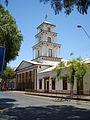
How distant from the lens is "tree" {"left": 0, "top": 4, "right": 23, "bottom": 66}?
18.5m

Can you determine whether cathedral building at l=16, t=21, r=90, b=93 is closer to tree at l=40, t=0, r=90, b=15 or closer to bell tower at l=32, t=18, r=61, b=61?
bell tower at l=32, t=18, r=61, b=61

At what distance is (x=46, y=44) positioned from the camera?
6069cm

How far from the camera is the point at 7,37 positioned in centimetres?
1908

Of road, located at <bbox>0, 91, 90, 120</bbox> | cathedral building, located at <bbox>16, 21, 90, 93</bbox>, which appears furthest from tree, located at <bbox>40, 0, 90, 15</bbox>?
cathedral building, located at <bbox>16, 21, 90, 93</bbox>

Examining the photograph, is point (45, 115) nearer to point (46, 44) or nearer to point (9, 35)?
point (9, 35)

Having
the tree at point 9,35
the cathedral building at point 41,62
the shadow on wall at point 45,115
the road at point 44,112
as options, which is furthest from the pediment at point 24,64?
the shadow on wall at point 45,115

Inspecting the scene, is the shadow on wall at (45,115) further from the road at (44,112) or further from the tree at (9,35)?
the tree at (9,35)

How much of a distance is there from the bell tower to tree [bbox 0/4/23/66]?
3966 centimetres

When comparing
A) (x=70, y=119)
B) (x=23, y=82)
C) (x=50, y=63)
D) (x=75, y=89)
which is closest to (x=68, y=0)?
(x=70, y=119)

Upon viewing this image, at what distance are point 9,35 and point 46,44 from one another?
4178 cm

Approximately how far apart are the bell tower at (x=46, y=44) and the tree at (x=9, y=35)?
1562 inches

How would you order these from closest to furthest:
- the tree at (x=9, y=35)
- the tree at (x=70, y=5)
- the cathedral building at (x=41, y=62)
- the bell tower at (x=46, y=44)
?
the tree at (x=70, y=5) → the tree at (x=9, y=35) → the cathedral building at (x=41, y=62) → the bell tower at (x=46, y=44)

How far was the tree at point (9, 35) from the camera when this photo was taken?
18.5m

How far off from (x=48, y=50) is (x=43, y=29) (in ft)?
19.8
